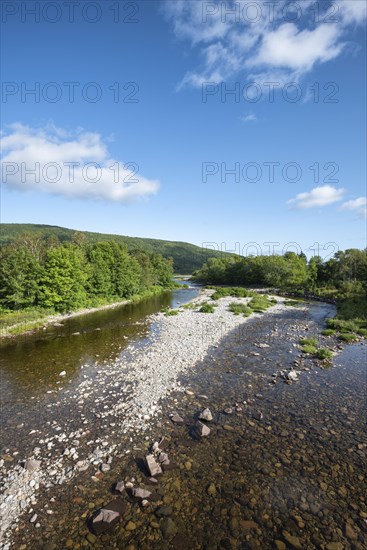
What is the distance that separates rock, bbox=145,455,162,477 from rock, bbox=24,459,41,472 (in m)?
4.06

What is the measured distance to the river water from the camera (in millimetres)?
7598

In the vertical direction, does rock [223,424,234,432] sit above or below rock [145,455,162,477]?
below

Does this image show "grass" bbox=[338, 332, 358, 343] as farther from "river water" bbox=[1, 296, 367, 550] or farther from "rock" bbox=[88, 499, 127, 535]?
"rock" bbox=[88, 499, 127, 535]

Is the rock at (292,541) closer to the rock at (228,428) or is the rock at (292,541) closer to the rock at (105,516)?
the rock at (228,428)

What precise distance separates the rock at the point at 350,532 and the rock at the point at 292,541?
1431 millimetres

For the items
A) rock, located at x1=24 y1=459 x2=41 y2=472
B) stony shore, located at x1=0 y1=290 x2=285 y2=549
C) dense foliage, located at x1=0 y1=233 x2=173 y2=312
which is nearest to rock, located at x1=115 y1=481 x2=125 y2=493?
stony shore, located at x1=0 y1=290 x2=285 y2=549

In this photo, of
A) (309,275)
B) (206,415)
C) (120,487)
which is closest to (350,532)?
(206,415)

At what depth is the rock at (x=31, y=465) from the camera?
9906 millimetres

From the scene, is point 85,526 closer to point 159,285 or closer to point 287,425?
point 287,425

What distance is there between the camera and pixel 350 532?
25.0ft

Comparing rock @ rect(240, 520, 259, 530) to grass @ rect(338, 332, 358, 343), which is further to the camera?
grass @ rect(338, 332, 358, 343)

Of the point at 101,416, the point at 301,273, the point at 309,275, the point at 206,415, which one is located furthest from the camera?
the point at 309,275

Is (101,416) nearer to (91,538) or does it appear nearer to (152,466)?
(152,466)

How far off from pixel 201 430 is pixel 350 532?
5934 mm
